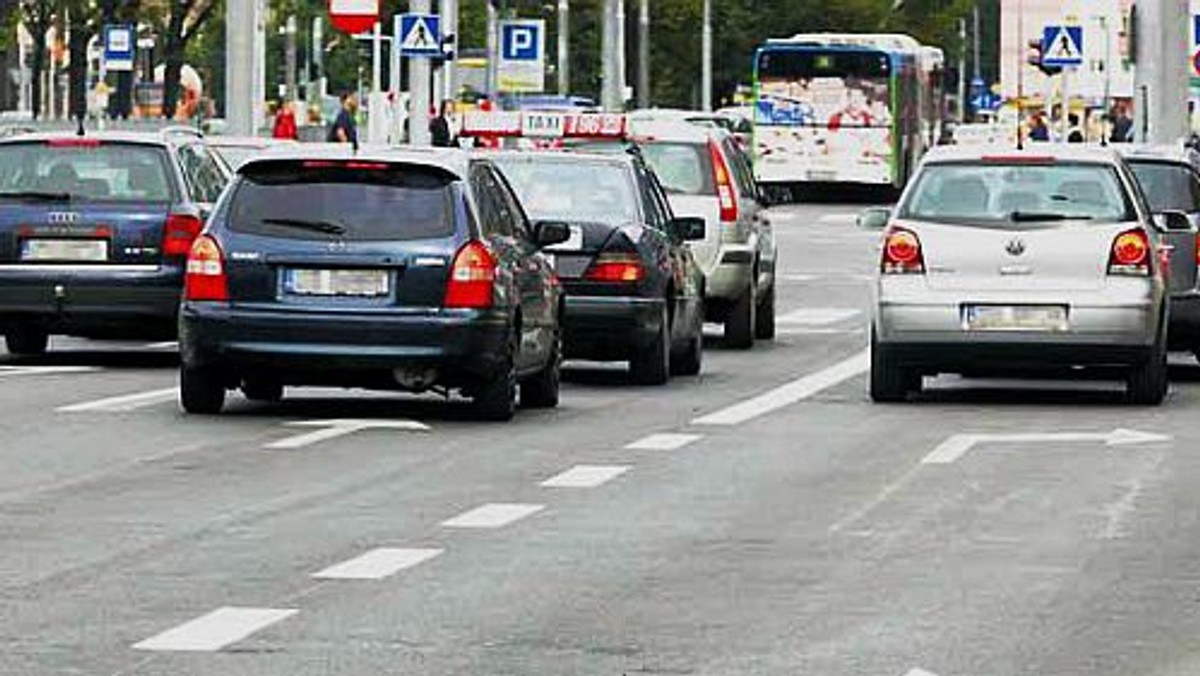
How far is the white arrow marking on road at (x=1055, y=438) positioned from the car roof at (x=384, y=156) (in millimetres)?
2942

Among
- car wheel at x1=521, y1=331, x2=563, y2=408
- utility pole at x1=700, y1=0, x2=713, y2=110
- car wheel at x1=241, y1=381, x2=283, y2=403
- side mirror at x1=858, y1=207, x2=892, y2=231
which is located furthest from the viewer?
utility pole at x1=700, y1=0, x2=713, y2=110

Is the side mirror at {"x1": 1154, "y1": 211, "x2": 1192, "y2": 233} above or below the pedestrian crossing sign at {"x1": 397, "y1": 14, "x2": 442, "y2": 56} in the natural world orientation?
below

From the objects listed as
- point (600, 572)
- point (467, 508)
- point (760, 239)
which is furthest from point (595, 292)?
point (600, 572)

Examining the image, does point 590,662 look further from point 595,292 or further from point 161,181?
point 161,181

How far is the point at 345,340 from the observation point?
19.8 m

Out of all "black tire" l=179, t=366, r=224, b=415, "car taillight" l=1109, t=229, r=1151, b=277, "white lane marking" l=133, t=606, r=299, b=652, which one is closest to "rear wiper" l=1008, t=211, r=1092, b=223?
"car taillight" l=1109, t=229, r=1151, b=277

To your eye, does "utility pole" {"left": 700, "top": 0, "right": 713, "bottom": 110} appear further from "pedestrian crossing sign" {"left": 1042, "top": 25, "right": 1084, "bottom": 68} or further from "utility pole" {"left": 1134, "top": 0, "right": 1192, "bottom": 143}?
"utility pole" {"left": 1134, "top": 0, "right": 1192, "bottom": 143}

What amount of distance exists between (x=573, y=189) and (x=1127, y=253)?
421 centimetres

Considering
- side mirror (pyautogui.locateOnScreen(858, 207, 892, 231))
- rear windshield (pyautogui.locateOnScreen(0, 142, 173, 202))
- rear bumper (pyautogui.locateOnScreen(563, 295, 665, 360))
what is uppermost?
rear windshield (pyautogui.locateOnScreen(0, 142, 173, 202))

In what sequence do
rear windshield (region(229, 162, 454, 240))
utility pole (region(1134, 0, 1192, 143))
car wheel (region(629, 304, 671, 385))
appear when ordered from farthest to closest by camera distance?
utility pole (region(1134, 0, 1192, 143)) → car wheel (region(629, 304, 671, 385)) → rear windshield (region(229, 162, 454, 240))

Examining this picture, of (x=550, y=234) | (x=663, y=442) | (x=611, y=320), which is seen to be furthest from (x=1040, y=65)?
(x=663, y=442)

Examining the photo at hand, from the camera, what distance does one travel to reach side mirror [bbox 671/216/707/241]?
2564 centimetres

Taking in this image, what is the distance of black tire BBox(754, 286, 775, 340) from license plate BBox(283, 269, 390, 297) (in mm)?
10736

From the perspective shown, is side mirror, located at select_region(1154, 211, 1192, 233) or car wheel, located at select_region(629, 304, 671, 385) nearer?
car wheel, located at select_region(629, 304, 671, 385)
